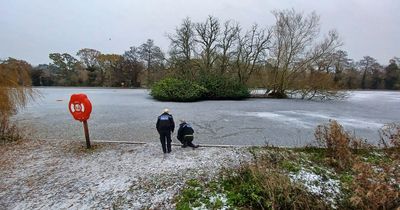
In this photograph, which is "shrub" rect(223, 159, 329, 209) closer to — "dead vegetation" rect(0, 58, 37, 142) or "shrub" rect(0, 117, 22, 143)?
"dead vegetation" rect(0, 58, 37, 142)

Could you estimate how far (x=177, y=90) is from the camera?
23.3 m

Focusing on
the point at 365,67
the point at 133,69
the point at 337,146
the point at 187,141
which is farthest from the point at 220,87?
the point at 365,67

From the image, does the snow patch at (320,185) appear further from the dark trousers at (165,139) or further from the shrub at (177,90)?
the shrub at (177,90)

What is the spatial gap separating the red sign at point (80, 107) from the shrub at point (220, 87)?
61.6 ft

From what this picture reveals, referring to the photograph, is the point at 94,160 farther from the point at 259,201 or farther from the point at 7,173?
the point at 259,201

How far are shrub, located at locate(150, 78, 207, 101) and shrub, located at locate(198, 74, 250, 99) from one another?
4.75 ft

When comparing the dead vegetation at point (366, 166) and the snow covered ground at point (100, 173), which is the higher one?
the dead vegetation at point (366, 166)

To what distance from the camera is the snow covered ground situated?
4.58 meters

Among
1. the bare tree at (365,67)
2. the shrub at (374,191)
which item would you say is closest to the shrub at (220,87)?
the shrub at (374,191)

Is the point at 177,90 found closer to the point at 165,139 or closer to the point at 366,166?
the point at 165,139

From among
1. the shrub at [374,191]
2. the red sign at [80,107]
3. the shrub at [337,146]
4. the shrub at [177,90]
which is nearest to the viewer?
the shrub at [374,191]

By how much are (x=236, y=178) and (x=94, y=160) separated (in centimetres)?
351

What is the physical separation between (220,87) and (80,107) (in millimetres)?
19583

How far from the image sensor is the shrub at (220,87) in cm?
2556
